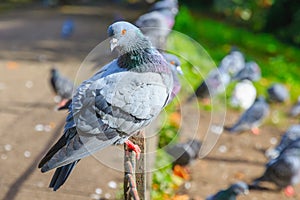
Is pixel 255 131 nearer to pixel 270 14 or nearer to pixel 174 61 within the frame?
pixel 174 61

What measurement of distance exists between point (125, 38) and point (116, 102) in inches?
13.2

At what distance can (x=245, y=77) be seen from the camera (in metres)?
7.04

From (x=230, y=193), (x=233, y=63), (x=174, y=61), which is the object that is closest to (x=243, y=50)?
(x=233, y=63)

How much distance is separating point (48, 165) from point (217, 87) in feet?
13.9

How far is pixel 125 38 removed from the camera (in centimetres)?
229

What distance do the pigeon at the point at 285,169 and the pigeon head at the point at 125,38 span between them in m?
2.84

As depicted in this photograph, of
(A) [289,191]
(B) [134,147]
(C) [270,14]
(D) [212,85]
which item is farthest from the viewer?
(C) [270,14]

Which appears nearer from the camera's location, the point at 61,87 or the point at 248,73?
the point at 61,87

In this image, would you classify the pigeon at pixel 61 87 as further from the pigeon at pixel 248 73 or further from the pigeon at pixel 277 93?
the pigeon at pixel 277 93

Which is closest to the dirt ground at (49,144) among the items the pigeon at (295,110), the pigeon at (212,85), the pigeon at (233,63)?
the pigeon at (295,110)

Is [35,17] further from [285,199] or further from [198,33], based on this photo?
[285,199]

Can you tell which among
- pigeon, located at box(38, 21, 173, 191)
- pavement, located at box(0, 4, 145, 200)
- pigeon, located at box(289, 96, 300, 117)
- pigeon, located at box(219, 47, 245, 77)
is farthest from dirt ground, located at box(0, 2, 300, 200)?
pigeon, located at box(219, 47, 245, 77)

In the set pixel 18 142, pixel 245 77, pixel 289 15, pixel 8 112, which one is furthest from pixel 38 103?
pixel 289 15

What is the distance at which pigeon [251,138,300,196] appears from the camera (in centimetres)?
466
